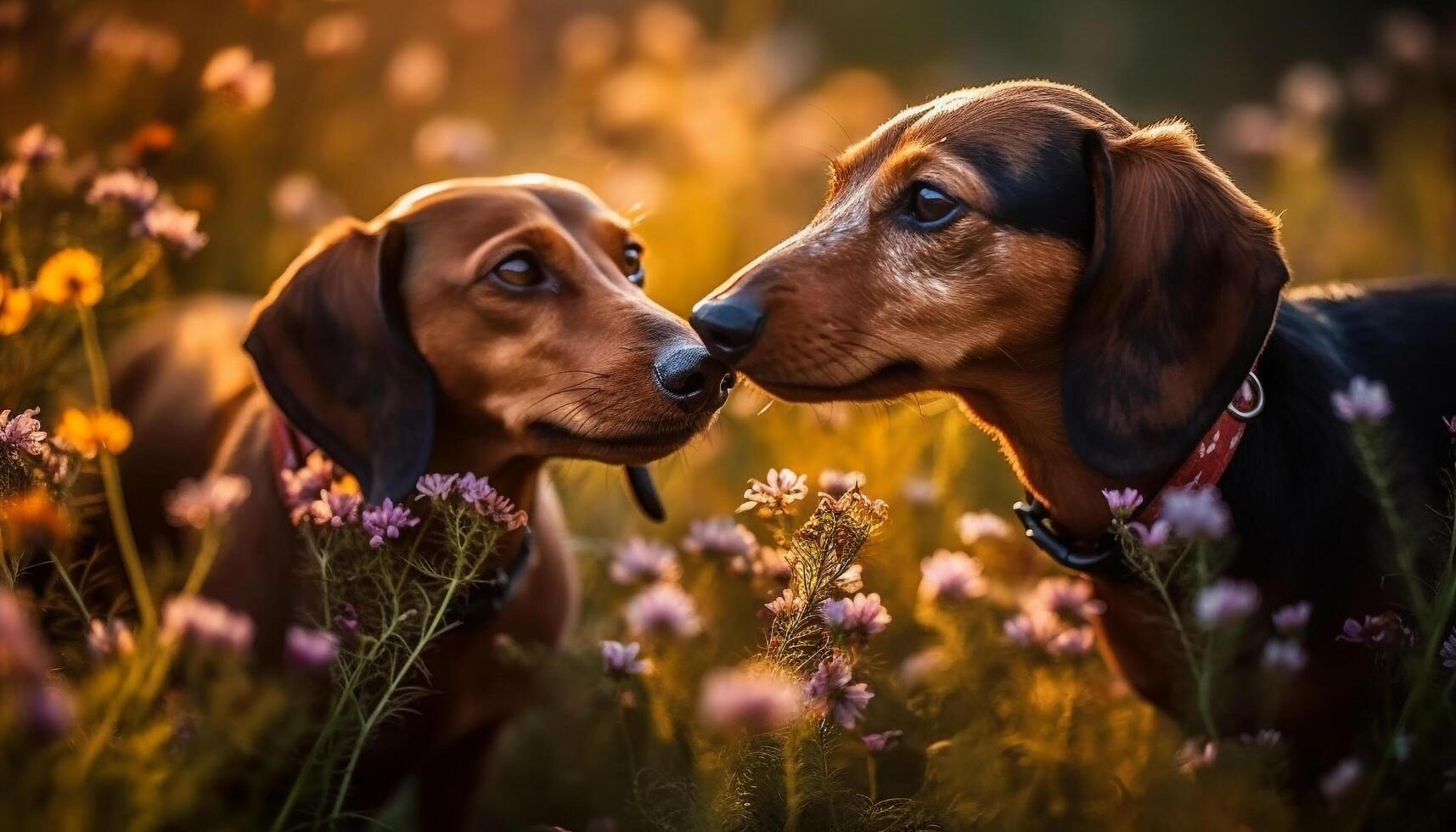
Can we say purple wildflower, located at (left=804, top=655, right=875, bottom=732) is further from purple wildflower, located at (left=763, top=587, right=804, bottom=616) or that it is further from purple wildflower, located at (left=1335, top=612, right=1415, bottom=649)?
purple wildflower, located at (left=1335, top=612, right=1415, bottom=649)

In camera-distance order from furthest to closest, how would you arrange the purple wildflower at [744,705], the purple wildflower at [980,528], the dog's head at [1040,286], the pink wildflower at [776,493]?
the purple wildflower at [980,528] → the dog's head at [1040,286] → the pink wildflower at [776,493] → the purple wildflower at [744,705]

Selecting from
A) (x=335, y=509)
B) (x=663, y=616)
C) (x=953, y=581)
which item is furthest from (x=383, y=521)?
(x=953, y=581)

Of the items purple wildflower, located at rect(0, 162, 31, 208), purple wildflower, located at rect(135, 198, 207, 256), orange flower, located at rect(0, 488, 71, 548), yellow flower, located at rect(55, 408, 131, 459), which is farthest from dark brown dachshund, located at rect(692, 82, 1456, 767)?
purple wildflower, located at rect(0, 162, 31, 208)

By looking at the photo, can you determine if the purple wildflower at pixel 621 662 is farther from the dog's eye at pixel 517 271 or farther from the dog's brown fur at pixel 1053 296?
the dog's eye at pixel 517 271

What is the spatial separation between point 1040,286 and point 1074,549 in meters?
0.56

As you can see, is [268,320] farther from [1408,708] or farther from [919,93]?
[919,93]

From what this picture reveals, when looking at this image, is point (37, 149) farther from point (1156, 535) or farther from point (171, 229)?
point (1156, 535)

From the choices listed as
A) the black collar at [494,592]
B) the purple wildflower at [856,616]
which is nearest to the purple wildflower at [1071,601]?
the purple wildflower at [856,616]

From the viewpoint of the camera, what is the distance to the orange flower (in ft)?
6.15

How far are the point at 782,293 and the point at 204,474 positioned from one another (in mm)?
1869

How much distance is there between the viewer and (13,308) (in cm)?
253

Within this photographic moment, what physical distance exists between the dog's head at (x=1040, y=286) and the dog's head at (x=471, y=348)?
271 millimetres

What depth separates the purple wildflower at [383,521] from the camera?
2.22 metres

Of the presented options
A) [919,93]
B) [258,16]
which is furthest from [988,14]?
[258,16]
